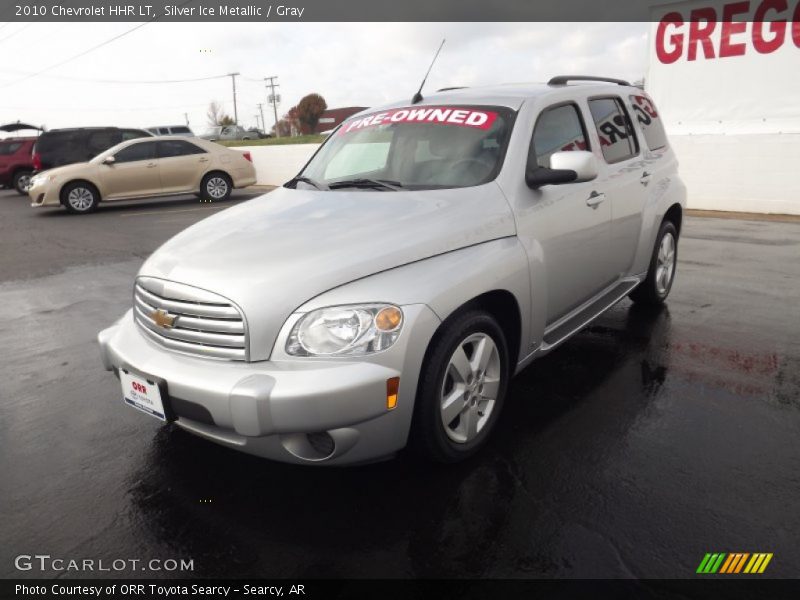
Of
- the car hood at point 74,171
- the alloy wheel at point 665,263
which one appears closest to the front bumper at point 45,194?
the car hood at point 74,171

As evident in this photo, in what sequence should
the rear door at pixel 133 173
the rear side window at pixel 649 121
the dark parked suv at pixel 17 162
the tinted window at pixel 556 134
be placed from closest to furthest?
the tinted window at pixel 556 134 < the rear side window at pixel 649 121 < the rear door at pixel 133 173 < the dark parked suv at pixel 17 162

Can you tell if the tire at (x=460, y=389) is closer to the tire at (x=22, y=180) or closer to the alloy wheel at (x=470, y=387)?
the alloy wheel at (x=470, y=387)

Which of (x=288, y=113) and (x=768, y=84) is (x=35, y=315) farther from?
(x=288, y=113)

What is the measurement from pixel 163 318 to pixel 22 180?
809 inches

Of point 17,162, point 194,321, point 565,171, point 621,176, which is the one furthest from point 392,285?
point 17,162

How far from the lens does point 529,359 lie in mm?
3334

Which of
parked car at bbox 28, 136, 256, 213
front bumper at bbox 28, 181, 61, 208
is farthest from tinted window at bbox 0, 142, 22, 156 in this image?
front bumper at bbox 28, 181, 61, 208

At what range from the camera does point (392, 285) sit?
99.9 inches

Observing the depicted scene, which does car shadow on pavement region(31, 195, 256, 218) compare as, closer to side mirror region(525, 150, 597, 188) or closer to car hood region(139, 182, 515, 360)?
car hood region(139, 182, 515, 360)

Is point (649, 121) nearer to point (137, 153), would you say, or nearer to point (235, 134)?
point (137, 153)

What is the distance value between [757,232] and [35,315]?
30.6ft

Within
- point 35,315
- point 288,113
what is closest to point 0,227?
point 35,315

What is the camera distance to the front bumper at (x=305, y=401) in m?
2.31

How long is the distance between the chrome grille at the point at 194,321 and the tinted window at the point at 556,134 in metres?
1.84
